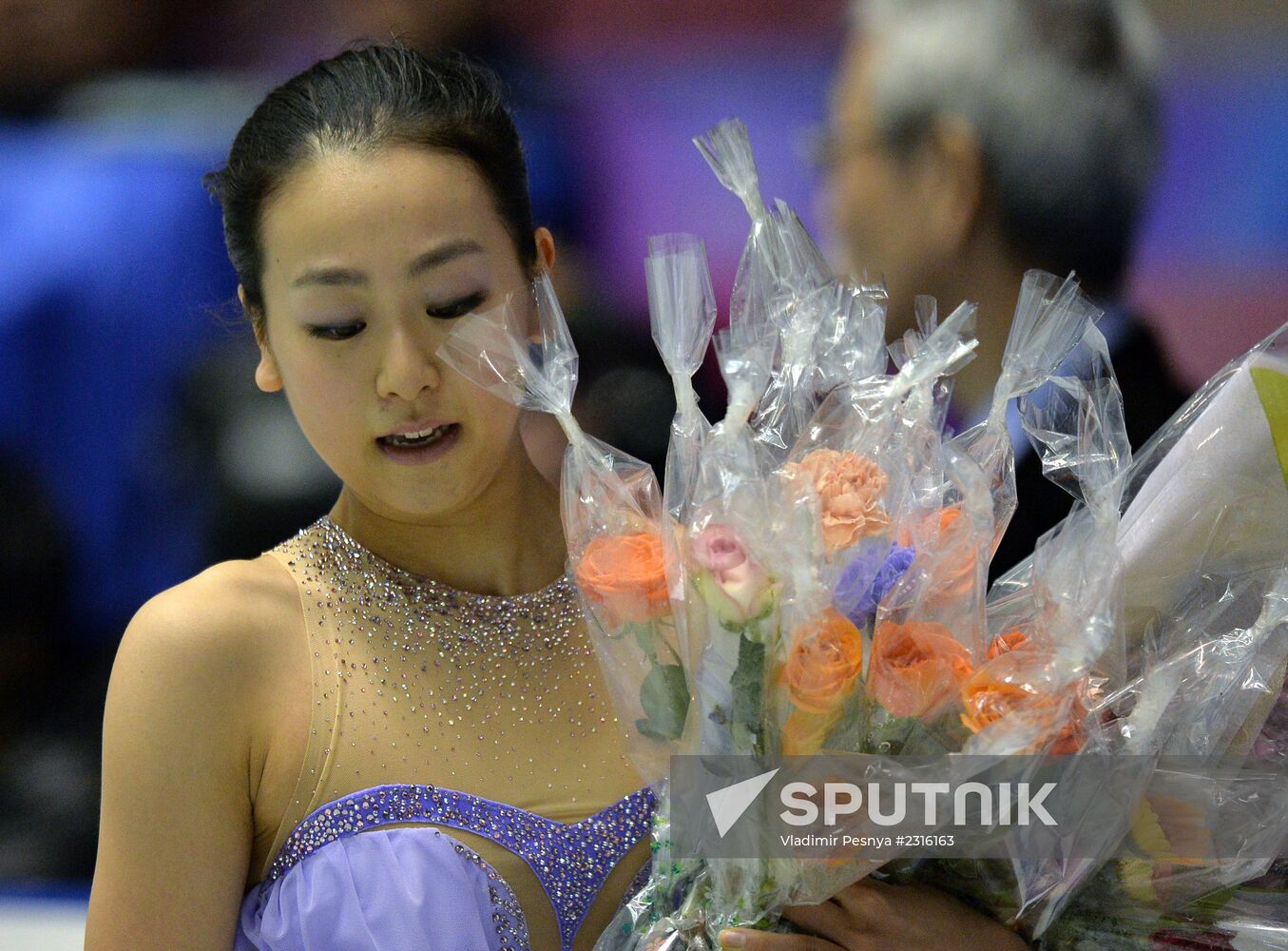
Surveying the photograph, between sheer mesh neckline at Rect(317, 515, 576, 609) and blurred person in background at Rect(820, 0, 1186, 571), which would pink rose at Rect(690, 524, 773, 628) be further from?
blurred person in background at Rect(820, 0, 1186, 571)

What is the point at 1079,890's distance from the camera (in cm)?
109

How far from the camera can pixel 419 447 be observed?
1359 millimetres

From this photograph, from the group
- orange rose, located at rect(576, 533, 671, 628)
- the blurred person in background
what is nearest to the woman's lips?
orange rose, located at rect(576, 533, 671, 628)

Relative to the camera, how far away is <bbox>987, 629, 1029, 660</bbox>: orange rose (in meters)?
1.06

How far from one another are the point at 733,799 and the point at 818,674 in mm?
128

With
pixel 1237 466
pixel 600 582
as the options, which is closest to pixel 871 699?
pixel 600 582

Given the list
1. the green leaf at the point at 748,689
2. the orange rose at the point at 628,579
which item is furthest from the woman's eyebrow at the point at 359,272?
the green leaf at the point at 748,689

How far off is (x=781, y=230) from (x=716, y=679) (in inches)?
15.5

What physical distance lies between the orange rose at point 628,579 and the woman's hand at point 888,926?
26cm

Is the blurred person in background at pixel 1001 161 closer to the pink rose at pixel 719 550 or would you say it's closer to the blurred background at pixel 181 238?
the blurred background at pixel 181 238

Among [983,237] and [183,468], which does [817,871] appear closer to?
[983,237]

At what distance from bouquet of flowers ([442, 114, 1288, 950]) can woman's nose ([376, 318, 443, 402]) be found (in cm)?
9

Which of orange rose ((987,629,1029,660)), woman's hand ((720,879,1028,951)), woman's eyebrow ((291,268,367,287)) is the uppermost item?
woman's eyebrow ((291,268,367,287))

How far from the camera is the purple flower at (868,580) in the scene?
99 centimetres
